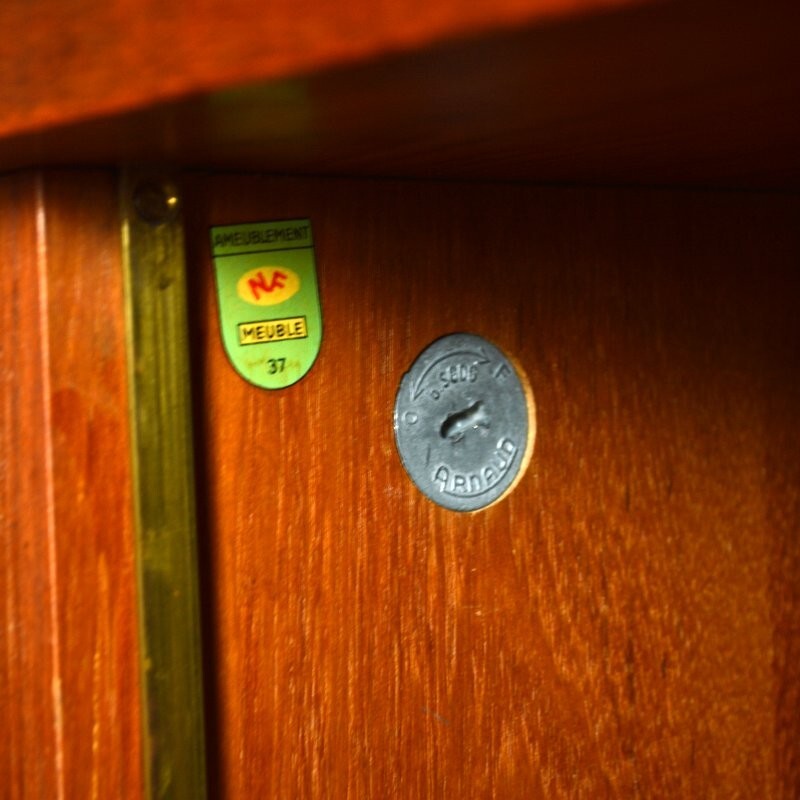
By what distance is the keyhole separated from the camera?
2.54 feet

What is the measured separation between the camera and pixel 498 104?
52cm

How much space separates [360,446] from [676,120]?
11.3 inches

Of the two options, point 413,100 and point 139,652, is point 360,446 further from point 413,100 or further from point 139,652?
point 413,100

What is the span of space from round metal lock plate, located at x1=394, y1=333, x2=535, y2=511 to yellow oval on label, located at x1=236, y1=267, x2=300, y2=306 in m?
0.10

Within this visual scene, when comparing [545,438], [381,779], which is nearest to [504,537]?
[545,438]

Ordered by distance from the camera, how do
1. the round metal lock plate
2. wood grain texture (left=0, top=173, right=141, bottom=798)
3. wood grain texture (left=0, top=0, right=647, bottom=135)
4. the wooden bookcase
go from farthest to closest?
1. the round metal lock plate
2. wood grain texture (left=0, top=173, right=141, bottom=798)
3. the wooden bookcase
4. wood grain texture (left=0, top=0, right=647, bottom=135)

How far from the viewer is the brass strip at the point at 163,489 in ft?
2.11

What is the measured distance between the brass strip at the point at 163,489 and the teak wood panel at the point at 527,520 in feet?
0.10

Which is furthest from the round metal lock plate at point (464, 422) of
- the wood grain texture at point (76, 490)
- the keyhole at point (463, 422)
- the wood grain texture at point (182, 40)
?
the wood grain texture at point (182, 40)

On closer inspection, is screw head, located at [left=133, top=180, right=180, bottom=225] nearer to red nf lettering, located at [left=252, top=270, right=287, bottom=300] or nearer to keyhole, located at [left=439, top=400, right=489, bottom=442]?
red nf lettering, located at [left=252, top=270, right=287, bottom=300]

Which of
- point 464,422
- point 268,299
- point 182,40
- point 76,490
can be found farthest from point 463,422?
point 182,40

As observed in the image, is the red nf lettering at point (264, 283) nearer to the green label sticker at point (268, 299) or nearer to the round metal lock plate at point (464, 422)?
the green label sticker at point (268, 299)

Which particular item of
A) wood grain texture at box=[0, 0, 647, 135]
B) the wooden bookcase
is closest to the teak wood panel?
the wooden bookcase

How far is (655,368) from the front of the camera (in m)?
0.87
